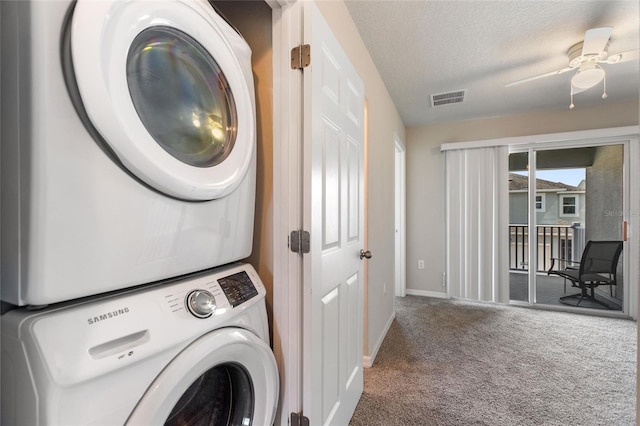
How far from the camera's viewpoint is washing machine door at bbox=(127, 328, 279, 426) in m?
0.58

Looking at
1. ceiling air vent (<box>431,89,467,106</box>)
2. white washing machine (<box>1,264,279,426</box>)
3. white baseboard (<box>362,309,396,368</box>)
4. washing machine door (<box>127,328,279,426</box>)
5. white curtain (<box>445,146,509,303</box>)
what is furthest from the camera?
white curtain (<box>445,146,509,303</box>)

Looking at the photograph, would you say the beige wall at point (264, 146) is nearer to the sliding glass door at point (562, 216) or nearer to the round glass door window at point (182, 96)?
the round glass door window at point (182, 96)

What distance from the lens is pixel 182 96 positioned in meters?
0.72

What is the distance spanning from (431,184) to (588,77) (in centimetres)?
199

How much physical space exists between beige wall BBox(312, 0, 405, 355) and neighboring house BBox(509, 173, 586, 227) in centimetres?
188

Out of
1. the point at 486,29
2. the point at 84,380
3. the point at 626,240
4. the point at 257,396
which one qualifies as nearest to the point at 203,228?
the point at 84,380

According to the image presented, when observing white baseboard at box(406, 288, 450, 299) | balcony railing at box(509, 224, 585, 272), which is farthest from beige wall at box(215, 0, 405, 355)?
balcony railing at box(509, 224, 585, 272)

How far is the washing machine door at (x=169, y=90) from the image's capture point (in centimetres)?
51

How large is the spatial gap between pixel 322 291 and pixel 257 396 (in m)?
0.43

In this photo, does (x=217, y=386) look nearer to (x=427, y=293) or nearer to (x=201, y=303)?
(x=201, y=303)

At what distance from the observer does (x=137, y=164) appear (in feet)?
1.84

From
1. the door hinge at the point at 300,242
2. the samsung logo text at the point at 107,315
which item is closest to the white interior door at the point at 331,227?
the door hinge at the point at 300,242

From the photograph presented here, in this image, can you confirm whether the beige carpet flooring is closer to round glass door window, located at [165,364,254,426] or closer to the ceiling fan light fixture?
round glass door window, located at [165,364,254,426]

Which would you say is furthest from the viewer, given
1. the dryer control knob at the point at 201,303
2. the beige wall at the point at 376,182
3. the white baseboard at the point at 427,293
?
the white baseboard at the point at 427,293
